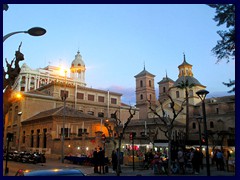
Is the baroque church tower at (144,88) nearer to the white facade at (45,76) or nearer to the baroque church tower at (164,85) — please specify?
the baroque church tower at (164,85)

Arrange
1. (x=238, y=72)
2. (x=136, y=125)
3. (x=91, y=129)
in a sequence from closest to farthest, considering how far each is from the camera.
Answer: (x=238, y=72) → (x=91, y=129) → (x=136, y=125)

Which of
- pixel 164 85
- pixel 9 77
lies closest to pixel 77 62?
pixel 164 85

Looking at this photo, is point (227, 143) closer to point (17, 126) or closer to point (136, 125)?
point (136, 125)

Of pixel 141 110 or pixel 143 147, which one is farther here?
pixel 141 110

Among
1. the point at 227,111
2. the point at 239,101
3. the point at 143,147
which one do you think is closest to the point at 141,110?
the point at 227,111

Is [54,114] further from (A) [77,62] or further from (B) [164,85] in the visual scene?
(B) [164,85]

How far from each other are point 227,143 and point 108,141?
949 inches

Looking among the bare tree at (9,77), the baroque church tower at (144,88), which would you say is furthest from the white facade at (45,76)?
the bare tree at (9,77)

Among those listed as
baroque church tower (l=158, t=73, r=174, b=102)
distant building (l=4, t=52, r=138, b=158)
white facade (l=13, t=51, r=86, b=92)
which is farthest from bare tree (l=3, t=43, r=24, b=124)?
baroque church tower (l=158, t=73, r=174, b=102)

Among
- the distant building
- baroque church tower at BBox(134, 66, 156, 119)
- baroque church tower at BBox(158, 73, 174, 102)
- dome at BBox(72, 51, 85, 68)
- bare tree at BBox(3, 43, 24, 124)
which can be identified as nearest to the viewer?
bare tree at BBox(3, 43, 24, 124)

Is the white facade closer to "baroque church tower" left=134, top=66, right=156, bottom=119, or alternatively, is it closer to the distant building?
"baroque church tower" left=134, top=66, right=156, bottom=119

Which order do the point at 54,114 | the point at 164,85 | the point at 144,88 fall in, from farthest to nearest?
1. the point at 164,85
2. the point at 144,88
3. the point at 54,114

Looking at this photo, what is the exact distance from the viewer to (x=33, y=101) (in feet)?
Result: 164

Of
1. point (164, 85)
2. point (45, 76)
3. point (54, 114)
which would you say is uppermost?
point (45, 76)
